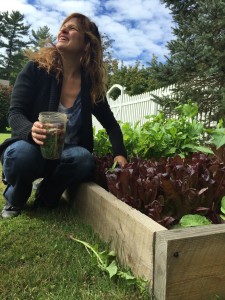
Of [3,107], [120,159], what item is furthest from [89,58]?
[3,107]

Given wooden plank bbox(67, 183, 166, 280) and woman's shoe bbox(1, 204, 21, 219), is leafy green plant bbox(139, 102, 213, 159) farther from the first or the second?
woman's shoe bbox(1, 204, 21, 219)

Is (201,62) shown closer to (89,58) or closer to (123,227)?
(89,58)

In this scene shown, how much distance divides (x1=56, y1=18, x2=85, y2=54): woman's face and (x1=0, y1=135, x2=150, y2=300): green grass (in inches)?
50.0

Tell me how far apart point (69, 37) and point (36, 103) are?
57 centimetres

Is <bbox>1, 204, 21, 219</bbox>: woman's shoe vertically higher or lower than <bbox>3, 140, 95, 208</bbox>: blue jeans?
lower

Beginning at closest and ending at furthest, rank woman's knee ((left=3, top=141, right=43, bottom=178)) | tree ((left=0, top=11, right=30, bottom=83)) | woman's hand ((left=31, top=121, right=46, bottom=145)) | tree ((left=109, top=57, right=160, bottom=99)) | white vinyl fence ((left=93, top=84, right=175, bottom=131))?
woman's hand ((left=31, top=121, right=46, bottom=145)) → woman's knee ((left=3, top=141, right=43, bottom=178)) → white vinyl fence ((left=93, top=84, right=175, bottom=131)) → tree ((left=109, top=57, right=160, bottom=99)) → tree ((left=0, top=11, right=30, bottom=83))

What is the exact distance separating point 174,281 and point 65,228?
1.01m

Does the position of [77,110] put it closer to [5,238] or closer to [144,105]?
[5,238]

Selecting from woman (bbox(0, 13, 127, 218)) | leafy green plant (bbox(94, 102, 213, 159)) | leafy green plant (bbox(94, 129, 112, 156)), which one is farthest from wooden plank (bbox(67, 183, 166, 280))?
leafy green plant (bbox(94, 129, 112, 156))

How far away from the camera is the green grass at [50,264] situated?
1503 millimetres

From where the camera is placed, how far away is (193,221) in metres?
1.63

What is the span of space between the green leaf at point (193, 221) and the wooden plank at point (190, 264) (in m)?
0.13

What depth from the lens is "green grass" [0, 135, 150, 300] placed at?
1.50 meters

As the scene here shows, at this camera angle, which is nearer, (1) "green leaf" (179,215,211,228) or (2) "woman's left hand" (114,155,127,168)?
(1) "green leaf" (179,215,211,228)
